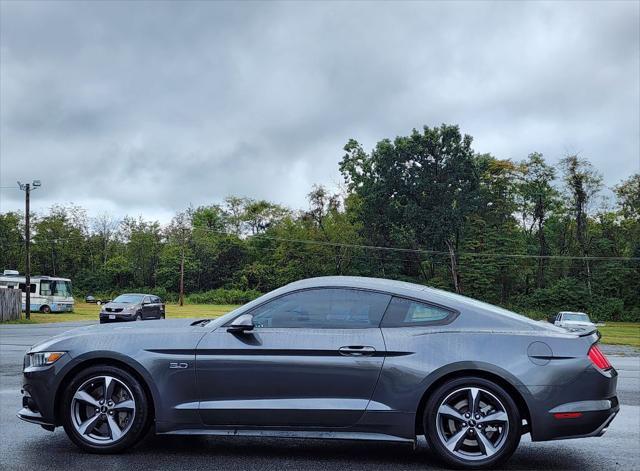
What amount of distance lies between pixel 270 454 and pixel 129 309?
98.6 ft

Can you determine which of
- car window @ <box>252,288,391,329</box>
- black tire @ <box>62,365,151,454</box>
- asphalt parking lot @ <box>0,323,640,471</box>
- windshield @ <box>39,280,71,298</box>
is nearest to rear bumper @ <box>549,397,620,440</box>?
asphalt parking lot @ <box>0,323,640,471</box>

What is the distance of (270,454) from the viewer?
5.29 meters

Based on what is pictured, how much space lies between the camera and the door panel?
490 cm

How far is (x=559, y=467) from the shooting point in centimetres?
507

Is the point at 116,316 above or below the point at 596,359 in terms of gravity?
below

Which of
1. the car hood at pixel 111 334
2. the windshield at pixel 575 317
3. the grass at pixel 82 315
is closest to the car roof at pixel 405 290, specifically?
the car hood at pixel 111 334

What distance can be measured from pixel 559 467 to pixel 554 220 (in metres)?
76.8

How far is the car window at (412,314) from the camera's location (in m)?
5.11

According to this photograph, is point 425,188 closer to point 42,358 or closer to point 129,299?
point 129,299

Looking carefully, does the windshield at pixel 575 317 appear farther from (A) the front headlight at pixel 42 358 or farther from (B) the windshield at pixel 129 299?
(A) the front headlight at pixel 42 358

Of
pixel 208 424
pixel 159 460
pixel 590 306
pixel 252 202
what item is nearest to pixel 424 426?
pixel 208 424

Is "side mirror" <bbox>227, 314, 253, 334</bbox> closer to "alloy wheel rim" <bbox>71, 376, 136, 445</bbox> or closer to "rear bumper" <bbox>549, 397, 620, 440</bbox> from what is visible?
"alloy wheel rim" <bbox>71, 376, 136, 445</bbox>

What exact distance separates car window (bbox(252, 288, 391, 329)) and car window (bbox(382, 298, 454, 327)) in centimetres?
7

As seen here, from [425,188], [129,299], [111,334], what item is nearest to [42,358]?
[111,334]
